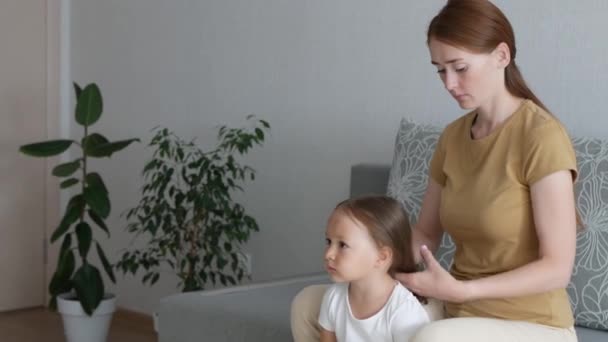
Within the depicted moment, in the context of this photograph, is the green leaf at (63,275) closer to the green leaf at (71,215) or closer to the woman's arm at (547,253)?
the green leaf at (71,215)

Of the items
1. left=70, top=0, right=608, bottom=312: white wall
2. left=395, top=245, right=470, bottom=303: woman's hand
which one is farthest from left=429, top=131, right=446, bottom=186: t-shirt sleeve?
left=70, top=0, right=608, bottom=312: white wall

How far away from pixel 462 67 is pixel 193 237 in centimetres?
190

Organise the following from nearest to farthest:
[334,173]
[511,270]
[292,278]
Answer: [511,270] < [292,278] < [334,173]

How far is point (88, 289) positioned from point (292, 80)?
1083 millimetres

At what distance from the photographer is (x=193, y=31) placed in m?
3.96

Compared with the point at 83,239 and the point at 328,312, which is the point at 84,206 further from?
the point at 328,312

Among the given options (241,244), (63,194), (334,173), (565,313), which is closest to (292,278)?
(334,173)

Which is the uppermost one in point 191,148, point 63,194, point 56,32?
point 56,32

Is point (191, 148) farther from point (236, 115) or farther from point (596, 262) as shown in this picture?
point (596, 262)

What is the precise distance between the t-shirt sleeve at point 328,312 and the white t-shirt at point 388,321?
1 centimetres

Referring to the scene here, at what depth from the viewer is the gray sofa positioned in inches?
92.2

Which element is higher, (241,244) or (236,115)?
(236,115)

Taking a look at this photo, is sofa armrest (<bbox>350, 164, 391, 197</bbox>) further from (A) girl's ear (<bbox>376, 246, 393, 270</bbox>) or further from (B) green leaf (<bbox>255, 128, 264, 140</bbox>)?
(A) girl's ear (<bbox>376, 246, 393, 270</bbox>)

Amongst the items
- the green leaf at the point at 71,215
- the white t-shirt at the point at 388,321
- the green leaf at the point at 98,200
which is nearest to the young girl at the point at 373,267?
the white t-shirt at the point at 388,321
